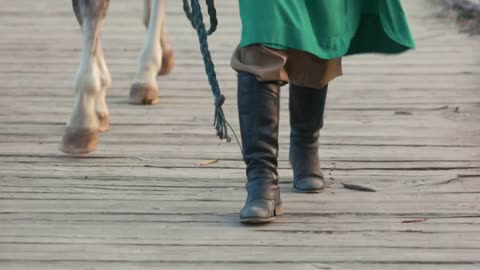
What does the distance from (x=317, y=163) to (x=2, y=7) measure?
615cm

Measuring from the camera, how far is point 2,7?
10023mm

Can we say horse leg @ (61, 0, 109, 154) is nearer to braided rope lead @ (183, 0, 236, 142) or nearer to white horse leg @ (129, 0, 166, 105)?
white horse leg @ (129, 0, 166, 105)

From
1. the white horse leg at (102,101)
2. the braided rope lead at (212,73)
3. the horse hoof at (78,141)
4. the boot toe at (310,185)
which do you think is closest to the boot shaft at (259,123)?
the braided rope lead at (212,73)

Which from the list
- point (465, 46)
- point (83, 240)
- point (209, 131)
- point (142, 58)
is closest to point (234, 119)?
point (209, 131)

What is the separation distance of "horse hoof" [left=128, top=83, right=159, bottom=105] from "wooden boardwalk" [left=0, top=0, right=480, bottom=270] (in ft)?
0.35

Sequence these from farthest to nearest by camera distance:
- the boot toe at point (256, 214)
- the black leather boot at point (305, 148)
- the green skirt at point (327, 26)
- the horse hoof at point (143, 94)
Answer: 1. the horse hoof at point (143, 94)
2. the black leather boot at point (305, 148)
3. the boot toe at point (256, 214)
4. the green skirt at point (327, 26)

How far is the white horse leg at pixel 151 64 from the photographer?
20.2 ft

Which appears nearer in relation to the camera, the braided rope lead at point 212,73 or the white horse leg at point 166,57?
the braided rope lead at point 212,73

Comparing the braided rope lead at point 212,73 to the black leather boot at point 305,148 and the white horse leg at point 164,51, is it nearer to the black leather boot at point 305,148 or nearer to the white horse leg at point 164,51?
the black leather boot at point 305,148

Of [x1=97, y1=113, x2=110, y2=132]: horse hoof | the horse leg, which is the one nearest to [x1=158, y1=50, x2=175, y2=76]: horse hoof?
[x1=97, y1=113, x2=110, y2=132]: horse hoof

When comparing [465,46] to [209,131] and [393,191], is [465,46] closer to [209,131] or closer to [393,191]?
[209,131]

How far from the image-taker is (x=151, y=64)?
623cm

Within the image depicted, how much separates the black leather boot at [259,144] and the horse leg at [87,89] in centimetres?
124

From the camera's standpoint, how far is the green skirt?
3771 mm
